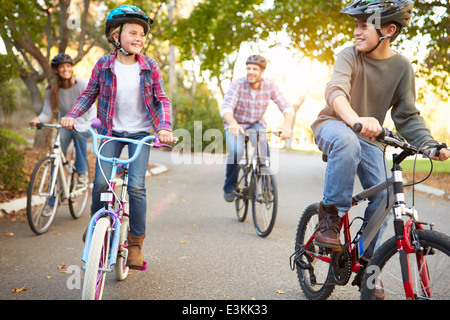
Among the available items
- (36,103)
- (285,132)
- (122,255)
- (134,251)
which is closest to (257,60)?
(285,132)

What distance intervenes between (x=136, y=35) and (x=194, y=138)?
701 inches

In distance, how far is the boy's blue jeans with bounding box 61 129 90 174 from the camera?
6.30 m

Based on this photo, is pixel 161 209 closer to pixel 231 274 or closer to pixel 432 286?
pixel 231 274

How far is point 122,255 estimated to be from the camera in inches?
145

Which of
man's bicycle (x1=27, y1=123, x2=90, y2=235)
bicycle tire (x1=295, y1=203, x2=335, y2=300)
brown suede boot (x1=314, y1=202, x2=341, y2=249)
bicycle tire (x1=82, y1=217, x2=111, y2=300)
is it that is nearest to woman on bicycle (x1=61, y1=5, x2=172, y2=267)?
bicycle tire (x1=82, y1=217, x2=111, y2=300)

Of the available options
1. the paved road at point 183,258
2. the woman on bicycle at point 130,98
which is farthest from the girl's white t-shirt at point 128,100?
the paved road at point 183,258

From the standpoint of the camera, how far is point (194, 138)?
70.7 ft

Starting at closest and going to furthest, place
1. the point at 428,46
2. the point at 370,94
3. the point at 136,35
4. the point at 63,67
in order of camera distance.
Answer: the point at 370,94, the point at 136,35, the point at 63,67, the point at 428,46

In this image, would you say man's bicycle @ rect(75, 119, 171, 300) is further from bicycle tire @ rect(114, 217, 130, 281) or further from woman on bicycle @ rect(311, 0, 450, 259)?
woman on bicycle @ rect(311, 0, 450, 259)

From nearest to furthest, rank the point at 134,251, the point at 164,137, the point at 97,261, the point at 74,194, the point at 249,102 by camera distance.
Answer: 1. the point at 97,261
2. the point at 164,137
3. the point at 134,251
4. the point at 74,194
5. the point at 249,102

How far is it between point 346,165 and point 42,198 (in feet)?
13.6

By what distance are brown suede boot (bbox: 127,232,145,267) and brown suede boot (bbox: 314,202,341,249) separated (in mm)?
1555

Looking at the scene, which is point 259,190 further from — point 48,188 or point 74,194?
point 48,188
